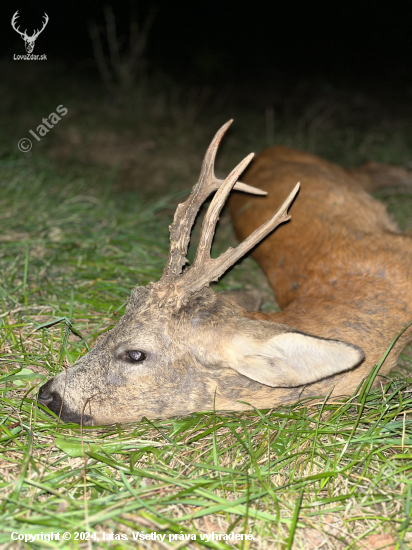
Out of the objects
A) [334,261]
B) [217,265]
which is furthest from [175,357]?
[334,261]

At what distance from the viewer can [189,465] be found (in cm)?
237

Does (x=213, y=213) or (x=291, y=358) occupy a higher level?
(x=213, y=213)

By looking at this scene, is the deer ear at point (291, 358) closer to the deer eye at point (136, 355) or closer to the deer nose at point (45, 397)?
the deer eye at point (136, 355)

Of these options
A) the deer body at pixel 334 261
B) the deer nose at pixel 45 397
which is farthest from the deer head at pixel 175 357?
the deer body at pixel 334 261

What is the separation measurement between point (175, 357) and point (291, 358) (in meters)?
0.58

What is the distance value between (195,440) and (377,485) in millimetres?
856

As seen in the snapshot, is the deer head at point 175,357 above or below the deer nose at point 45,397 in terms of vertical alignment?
above

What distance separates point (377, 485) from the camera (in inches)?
89.4

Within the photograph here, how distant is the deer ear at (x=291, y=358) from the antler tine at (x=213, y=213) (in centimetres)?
46

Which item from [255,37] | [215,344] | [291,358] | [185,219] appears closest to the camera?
[291,358]

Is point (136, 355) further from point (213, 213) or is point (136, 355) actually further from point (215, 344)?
point (213, 213)

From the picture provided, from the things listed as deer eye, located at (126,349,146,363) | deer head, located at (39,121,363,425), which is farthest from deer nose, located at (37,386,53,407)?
deer eye, located at (126,349,146,363)

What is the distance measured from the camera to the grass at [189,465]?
6.73ft

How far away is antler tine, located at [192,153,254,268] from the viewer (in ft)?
8.38
